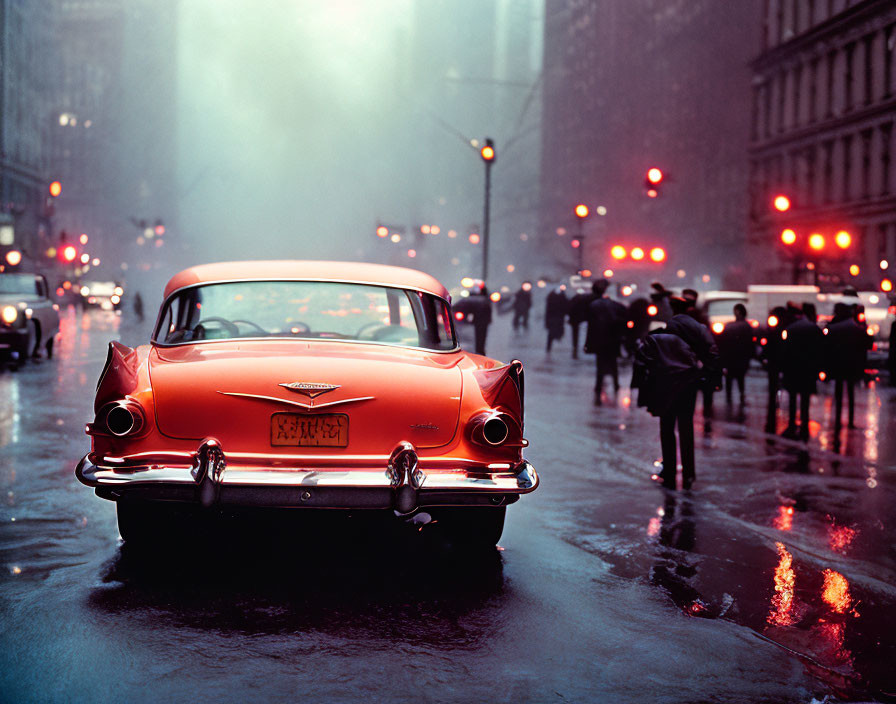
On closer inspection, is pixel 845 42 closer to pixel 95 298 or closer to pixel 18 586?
pixel 95 298

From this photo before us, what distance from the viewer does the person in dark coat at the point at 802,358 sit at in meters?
13.5

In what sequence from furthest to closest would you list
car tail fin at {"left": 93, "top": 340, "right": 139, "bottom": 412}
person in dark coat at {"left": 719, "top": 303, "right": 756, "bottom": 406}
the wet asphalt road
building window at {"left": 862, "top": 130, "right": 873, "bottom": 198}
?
building window at {"left": 862, "top": 130, "right": 873, "bottom": 198}
person in dark coat at {"left": 719, "top": 303, "right": 756, "bottom": 406}
car tail fin at {"left": 93, "top": 340, "right": 139, "bottom": 412}
the wet asphalt road

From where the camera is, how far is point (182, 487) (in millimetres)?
5707

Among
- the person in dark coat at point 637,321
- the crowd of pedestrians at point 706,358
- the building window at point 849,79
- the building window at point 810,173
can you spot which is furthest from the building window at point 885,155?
the crowd of pedestrians at point 706,358

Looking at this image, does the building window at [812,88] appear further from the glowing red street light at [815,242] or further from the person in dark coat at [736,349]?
the person in dark coat at [736,349]

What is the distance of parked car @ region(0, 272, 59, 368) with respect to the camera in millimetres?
20734

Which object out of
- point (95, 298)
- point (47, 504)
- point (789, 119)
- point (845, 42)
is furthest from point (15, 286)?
point (789, 119)

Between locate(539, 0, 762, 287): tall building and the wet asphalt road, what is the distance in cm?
6505

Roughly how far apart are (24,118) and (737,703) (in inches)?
3931

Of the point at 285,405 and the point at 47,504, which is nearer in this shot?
the point at 285,405

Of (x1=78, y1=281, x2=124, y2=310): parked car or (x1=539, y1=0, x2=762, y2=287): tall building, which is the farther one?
(x1=539, y1=0, x2=762, y2=287): tall building

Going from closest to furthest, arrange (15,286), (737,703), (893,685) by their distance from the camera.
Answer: (737,703), (893,685), (15,286)

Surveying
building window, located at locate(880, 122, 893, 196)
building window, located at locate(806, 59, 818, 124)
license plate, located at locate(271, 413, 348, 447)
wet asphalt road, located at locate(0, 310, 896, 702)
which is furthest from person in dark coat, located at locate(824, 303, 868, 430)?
building window, located at locate(806, 59, 818, 124)

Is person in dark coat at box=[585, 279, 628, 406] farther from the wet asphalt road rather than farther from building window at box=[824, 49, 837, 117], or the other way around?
building window at box=[824, 49, 837, 117]
